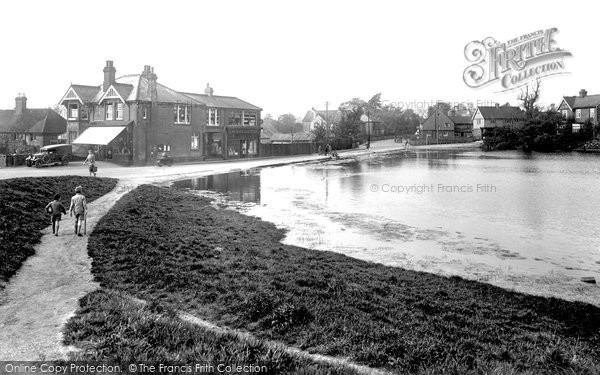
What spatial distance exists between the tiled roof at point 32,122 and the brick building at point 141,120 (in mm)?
5505

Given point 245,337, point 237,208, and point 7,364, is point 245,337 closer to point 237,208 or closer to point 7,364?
point 7,364

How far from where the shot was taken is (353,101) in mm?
138750

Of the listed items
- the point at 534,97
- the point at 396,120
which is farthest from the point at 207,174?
the point at 396,120

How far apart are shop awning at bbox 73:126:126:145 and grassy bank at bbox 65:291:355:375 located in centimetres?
4540

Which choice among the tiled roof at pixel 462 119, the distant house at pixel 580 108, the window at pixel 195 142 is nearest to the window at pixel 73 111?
the window at pixel 195 142

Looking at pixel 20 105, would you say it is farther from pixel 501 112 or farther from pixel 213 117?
pixel 501 112

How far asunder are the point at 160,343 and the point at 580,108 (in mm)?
124754

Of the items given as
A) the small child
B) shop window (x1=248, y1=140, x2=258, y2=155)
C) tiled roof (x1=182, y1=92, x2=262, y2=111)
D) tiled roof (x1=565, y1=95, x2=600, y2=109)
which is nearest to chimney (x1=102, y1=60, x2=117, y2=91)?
tiled roof (x1=182, y1=92, x2=262, y2=111)

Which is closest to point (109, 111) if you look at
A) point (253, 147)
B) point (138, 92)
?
point (138, 92)

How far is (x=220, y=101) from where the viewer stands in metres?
67.7

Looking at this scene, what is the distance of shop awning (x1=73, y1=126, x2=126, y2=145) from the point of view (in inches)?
2040

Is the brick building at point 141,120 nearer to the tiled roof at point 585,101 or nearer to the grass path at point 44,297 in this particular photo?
the grass path at point 44,297

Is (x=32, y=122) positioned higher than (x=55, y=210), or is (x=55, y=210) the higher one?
(x=32, y=122)

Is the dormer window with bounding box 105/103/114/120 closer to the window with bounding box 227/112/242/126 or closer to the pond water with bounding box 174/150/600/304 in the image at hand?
the window with bounding box 227/112/242/126
